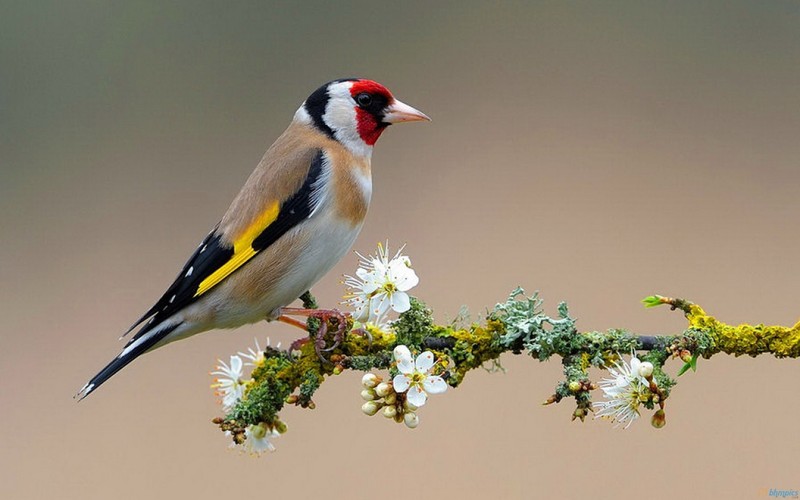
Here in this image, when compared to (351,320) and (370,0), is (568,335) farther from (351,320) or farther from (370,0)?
(370,0)

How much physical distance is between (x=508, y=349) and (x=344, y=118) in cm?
110

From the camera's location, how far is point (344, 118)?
291cm

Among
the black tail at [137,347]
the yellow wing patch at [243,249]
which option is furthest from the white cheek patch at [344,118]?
the black tail at [137,347]

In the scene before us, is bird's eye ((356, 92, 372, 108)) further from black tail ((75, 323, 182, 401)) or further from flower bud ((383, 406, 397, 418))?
flower bud ((383, 406, 397, 418))

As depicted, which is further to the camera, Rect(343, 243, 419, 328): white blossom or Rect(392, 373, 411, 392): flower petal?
Rect(343, 243, 419, 328): white blossom

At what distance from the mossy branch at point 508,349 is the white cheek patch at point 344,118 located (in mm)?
819

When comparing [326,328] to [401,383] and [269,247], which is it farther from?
[269,247]

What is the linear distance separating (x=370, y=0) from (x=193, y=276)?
→ 4.92 meters

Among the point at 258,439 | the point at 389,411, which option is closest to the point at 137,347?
the point at 258,439

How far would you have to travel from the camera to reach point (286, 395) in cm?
216

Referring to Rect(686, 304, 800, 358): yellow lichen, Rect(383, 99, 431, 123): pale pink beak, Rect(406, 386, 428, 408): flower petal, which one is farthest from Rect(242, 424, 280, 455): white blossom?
Rect(383, 99, 431, 123): pale pink beak

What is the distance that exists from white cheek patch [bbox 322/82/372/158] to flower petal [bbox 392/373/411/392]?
1.10 meters

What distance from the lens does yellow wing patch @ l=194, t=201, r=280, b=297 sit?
2.63 m

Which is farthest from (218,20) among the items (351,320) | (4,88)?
(351,320)
